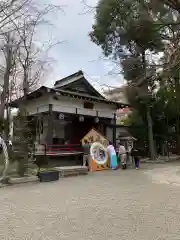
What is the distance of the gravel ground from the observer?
183 inches

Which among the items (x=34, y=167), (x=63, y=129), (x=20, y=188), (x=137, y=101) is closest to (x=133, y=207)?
(x=20, y=188)

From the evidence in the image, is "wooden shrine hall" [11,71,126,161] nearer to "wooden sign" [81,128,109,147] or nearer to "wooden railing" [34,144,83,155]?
"wooden railing" [34,144,83,155]

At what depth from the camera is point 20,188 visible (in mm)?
9117

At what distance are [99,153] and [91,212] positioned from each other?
8837 millimetres

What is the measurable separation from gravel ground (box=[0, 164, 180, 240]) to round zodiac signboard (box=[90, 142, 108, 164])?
192 inches

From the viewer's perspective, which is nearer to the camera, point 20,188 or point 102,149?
point 20,188

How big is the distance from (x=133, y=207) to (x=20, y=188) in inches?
172

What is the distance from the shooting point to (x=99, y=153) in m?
14.8

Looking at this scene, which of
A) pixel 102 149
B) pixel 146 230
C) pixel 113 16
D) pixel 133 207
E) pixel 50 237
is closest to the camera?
pixel 50 237

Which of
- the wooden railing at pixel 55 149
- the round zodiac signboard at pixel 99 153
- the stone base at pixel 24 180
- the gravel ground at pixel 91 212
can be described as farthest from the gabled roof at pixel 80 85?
the gravel ground at pixel 91 212

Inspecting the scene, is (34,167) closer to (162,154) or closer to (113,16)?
(113,16)

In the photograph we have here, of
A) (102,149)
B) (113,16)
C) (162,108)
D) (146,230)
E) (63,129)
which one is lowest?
(146,230)

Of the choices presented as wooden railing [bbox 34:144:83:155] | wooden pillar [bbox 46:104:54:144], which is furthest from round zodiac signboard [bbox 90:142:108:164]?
wooden pillar [bbox 46:104:54:144]

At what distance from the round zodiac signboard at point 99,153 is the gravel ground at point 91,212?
192 inches
